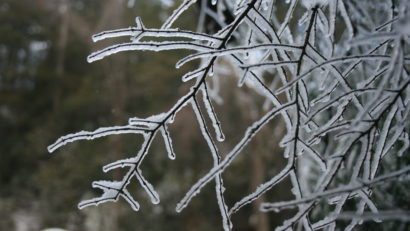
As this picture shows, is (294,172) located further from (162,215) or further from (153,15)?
(153,15)

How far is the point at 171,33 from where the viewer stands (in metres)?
0.99

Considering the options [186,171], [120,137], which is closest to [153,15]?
[120,137]

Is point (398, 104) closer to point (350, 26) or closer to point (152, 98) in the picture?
point (350, 26)

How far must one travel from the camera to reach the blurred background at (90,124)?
909 centimetres

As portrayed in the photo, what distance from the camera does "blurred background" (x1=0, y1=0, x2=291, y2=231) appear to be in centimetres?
909

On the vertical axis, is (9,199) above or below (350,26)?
above

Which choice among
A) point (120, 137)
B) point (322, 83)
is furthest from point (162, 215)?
point (322, 83)

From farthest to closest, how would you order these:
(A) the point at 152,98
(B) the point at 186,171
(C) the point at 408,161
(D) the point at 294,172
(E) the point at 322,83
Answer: (A) the point at 152,98 < (B) the point at 186,171 < (C) the point at 408,161 < (E) the point at 322,83 < (D) the point at 294,172

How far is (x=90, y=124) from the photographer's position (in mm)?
11352

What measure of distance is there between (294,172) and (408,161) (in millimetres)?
1193

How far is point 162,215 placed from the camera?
928 centimetres

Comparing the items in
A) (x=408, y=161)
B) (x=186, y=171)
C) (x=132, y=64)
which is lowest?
(x=408, y=161)

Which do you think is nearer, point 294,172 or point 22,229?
point 294,172

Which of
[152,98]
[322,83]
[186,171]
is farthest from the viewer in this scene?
[152,98]
